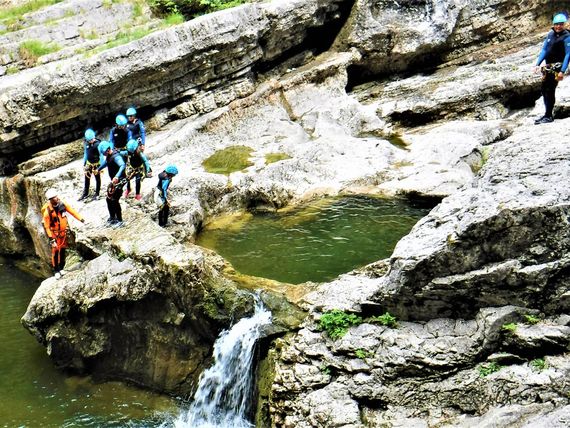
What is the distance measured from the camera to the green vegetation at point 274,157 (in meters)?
17.5

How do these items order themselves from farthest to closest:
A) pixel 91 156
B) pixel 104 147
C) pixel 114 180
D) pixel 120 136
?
pixel 120 136, pixel 91 156, pixel 104 147, pixel 114 180

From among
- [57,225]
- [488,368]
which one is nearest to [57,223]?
[57,225]

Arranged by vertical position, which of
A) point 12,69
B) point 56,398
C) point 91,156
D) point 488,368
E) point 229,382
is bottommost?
point 56,398

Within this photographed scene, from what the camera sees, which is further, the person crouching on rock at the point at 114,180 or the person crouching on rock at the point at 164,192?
the person crouching on rock at the point at 164,192

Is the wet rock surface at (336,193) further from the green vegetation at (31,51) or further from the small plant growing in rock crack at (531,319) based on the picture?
the green vegetation at (31,51)

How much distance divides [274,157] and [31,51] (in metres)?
9.31

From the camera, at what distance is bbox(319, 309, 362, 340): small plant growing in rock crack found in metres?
9.02

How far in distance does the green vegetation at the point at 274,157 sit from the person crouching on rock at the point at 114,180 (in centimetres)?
497

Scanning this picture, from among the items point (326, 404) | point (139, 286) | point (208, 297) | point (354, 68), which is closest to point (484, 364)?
point (326, 404)

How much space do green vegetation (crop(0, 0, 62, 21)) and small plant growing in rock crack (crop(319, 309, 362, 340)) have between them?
1825 centimetres

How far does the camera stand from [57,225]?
12.5 metres

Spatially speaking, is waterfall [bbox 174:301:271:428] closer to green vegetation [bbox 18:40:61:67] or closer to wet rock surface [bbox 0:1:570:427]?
wet rock surface [bbox 0:1:570:427]

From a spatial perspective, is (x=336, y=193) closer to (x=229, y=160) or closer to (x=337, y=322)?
(x=229, y=160)

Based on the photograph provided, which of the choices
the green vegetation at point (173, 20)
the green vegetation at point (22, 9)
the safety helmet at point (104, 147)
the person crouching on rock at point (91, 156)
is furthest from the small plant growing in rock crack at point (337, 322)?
the green vegetation at point (22, 9)
